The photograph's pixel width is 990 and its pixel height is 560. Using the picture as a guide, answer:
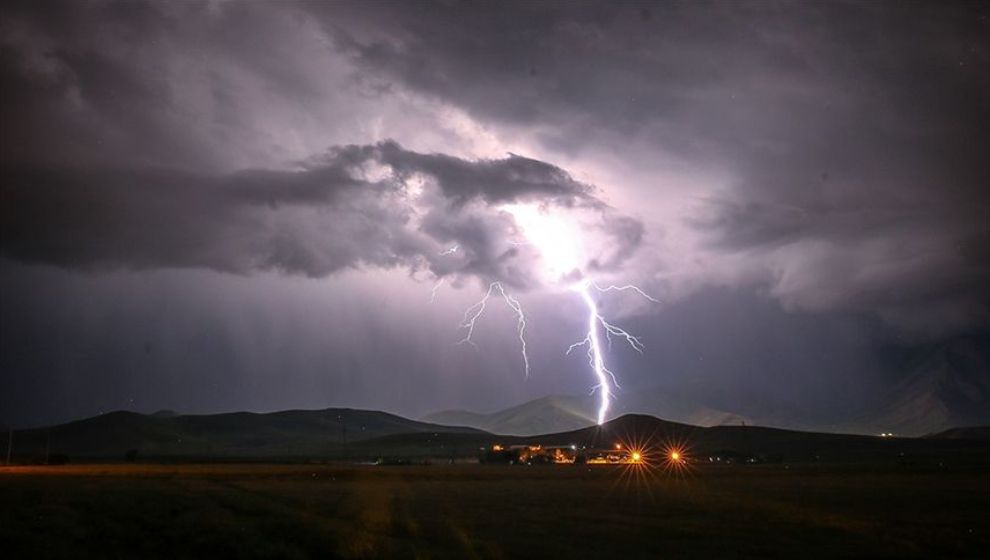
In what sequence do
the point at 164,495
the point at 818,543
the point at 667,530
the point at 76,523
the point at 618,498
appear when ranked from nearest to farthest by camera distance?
the point at 818,543 → the point at 76,523 → the point at 667,530 → the point at 164,495 → the point at 618,498

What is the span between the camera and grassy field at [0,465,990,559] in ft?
85.5

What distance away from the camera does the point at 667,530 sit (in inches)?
1277

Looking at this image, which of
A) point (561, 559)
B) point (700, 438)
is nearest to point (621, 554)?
point (561, 559)

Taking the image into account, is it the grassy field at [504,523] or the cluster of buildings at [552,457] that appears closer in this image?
the grassy field at [504,523]

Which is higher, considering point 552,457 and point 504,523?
point 504,523

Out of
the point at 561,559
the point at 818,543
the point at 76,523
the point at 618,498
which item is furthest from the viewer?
the point at 618,498

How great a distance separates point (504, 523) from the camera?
34719 millimetres

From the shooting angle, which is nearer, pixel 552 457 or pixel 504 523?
pixel 504 523

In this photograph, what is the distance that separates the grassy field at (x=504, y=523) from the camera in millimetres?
26062

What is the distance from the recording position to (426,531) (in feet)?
103

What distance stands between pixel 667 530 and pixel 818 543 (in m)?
5.96

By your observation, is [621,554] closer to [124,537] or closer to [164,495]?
[124,537]

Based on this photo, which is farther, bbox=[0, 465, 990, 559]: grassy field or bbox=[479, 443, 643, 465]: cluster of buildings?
bbox=[479, 443, 643, 465]: cluster of buildings

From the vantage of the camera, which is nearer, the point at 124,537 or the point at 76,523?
the point at 124,537
